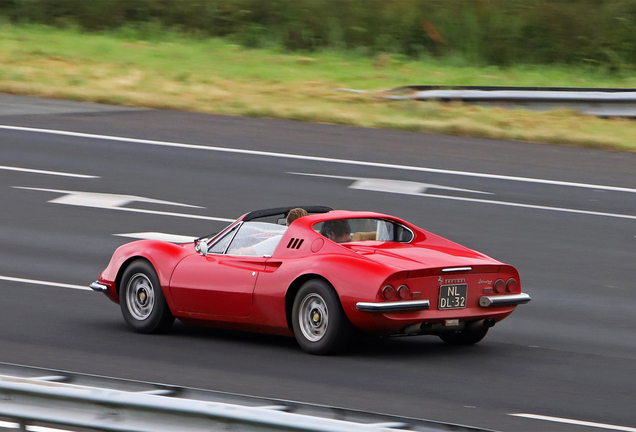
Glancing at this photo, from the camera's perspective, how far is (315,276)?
27.8 feet

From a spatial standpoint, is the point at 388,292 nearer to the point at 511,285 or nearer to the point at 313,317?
the point at 313,317

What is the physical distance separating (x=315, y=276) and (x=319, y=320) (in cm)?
33

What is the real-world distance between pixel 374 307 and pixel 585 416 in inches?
68.0

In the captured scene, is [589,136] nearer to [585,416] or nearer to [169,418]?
[585,416]

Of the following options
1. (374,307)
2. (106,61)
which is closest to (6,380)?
(374,307)

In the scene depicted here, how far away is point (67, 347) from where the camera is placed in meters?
8.77

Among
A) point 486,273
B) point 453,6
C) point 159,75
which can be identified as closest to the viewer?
point 486,273

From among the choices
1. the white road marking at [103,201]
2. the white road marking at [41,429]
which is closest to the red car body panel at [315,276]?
the white road marking at [41,429]

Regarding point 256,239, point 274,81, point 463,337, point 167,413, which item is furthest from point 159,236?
point 274,81

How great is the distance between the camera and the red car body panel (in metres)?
8.21

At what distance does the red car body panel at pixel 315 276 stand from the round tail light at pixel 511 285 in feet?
0.12

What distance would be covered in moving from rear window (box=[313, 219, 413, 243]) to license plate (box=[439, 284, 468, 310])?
89 centimetres

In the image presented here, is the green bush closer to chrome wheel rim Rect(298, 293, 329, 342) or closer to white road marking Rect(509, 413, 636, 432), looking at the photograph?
chrome wheel rim Rect(298, 293, 329, 342)

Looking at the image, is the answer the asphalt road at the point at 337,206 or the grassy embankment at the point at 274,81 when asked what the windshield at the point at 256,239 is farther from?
the grassy embankment at the point at 274,81
